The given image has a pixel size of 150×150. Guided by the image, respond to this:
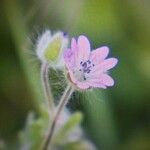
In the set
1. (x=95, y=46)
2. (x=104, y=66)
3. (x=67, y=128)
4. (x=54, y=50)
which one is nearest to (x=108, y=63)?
(x=104, y=66)

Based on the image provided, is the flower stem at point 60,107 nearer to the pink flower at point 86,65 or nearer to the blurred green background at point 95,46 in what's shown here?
the pink flower at point 86,65

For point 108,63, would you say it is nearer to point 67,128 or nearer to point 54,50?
point 54,50

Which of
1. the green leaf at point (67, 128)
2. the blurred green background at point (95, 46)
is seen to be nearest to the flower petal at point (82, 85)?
the green leaf at point (67, 128)

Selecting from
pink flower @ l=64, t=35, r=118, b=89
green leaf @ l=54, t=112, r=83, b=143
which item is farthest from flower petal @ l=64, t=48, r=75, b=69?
green leaf @ l=54, t=112, r=83, b=143

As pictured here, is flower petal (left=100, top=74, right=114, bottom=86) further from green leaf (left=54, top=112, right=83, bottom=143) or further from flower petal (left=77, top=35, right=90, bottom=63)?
green leaf (left=54, top=112, right=83, bottom=143)

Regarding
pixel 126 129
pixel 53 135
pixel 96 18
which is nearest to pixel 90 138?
pixel 126 129

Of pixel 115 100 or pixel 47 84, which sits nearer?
pixel 47 84

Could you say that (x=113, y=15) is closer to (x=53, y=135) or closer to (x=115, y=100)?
(x=115, y=100)
